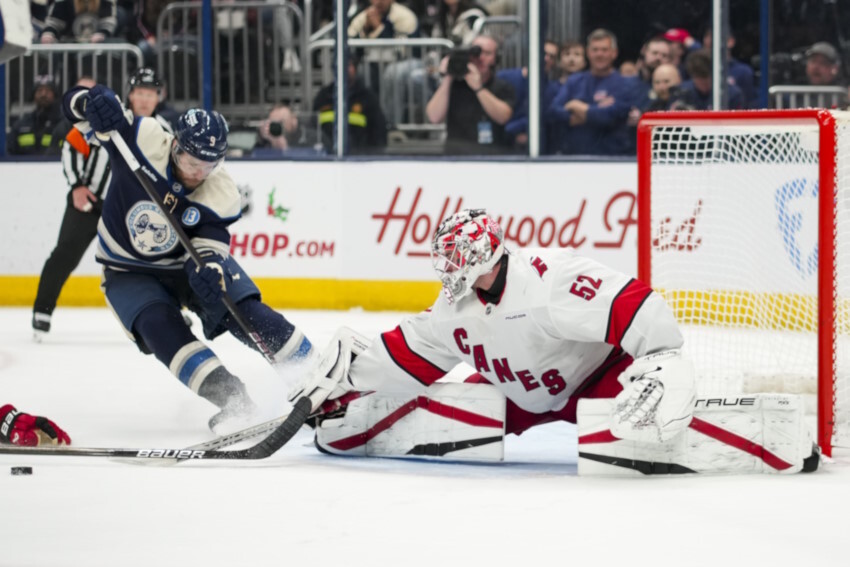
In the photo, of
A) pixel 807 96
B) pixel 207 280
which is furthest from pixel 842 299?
pixel 807 96

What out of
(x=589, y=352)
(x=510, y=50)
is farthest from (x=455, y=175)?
(x=589, y=352)

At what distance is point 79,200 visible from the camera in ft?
20.7

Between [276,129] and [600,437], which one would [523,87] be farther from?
[600,437]

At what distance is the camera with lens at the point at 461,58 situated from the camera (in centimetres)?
736

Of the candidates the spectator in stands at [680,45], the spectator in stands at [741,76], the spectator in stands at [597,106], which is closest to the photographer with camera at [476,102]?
the spectator in stands at [597,106]

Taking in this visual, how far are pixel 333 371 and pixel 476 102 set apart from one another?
392 cm

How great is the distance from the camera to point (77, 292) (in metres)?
7.65

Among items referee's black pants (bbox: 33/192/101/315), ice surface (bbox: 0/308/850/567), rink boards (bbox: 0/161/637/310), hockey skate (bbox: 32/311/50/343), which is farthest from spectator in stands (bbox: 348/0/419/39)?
A: ice surface (bbox: 0/308/850/567)

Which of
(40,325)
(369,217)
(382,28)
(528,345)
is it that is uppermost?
(382,28)

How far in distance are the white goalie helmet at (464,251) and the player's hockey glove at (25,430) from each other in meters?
1.29

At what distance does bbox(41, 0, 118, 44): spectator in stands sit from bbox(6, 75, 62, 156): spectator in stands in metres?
0.30

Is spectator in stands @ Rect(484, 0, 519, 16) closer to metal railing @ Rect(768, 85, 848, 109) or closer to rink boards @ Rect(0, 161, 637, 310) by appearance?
rink boards @ Rect(0, 161, 637, 310)

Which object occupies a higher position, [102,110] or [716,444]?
[102,110]

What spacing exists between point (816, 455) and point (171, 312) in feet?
6.55
